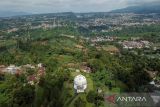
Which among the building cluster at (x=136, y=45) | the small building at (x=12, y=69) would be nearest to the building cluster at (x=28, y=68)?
the small building at (x=12, y=69)

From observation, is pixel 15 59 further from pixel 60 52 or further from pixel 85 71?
pixel 85 71

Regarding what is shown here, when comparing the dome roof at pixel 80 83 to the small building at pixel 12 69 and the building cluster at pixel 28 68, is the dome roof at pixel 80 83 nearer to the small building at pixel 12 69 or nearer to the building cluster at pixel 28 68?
the building cluster at pixel 28 68

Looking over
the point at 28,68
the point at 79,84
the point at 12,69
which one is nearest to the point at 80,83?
the point at 79,84

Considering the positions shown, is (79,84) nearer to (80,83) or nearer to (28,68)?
(80,83)

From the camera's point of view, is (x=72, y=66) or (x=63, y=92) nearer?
(x=63, y=92)

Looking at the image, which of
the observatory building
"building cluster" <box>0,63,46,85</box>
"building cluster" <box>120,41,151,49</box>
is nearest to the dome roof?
the observatory building

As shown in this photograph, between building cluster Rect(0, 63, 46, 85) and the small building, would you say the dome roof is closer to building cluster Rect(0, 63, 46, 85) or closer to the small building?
building cluster Rect(0, 63, 46, 85)

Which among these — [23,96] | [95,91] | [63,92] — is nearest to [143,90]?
[95,91]

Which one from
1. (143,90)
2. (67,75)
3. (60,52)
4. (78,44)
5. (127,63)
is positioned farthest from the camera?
(78,44)

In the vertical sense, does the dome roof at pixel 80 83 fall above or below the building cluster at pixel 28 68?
above

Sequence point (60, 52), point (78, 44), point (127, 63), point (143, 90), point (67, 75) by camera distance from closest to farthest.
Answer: point (143, 90) < point (67, 75) < point (127, 63) < point (60, 52) < point (78, 44)

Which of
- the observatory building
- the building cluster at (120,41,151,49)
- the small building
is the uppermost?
the observatory building
